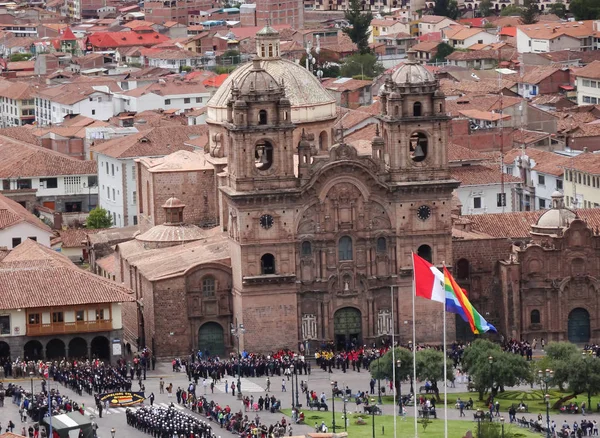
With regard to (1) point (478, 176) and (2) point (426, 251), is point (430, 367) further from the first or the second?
(1) point (478, 176)

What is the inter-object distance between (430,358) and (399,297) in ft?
43.8

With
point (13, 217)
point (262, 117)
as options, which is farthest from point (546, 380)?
point (13, 217)

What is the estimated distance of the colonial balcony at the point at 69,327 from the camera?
133m

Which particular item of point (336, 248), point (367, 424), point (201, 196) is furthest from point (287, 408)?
point (201, 196)

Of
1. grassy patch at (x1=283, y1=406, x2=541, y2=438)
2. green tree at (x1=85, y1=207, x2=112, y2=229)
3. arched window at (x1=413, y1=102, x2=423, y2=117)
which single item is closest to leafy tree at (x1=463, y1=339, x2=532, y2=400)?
grassy patch at (x1=283, y1=406, x2=541, y2=438)

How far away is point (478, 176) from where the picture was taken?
17112cm

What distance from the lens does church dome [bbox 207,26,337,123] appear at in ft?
475

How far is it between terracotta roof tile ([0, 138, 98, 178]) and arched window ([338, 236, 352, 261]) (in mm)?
53231

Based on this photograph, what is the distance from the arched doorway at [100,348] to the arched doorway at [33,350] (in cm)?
286

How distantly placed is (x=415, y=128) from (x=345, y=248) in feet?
24.4

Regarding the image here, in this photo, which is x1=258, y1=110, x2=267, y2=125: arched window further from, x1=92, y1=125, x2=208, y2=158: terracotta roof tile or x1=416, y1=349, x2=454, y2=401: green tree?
x1=92, y1=125, x2=208, y2=158: terracotta roof tile

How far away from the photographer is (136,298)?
141m

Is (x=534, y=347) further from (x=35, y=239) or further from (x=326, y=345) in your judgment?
(x=35, y=239)

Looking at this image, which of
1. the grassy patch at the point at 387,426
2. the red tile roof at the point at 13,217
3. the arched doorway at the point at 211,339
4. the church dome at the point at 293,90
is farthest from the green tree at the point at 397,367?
the red tile roof at the point at 13,217
